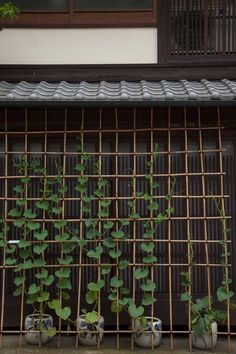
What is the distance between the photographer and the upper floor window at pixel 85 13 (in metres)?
7.37

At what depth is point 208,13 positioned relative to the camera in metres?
7.40

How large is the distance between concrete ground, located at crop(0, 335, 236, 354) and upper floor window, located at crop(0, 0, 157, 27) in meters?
4.30

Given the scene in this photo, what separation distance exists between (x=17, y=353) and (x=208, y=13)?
17.1 ft

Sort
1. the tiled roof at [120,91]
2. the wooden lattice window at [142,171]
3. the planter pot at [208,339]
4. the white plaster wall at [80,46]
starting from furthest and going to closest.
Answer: the white plaster wall at [80,46]
the wooden lattice window at [142,171]
the planter pot at [208,339]
the tiled roof at [120,91]

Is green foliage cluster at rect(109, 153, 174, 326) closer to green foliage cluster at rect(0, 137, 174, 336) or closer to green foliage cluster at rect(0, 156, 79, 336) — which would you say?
green foliage cluster at rect(0, 137, 174, 336)

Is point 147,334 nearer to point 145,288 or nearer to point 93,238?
point 145,288

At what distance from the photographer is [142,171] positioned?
6.97 metres

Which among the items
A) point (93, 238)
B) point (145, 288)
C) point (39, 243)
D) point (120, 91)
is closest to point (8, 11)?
point (120, 91)

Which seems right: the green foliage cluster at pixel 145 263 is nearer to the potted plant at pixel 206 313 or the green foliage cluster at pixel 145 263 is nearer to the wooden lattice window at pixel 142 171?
the wooden lattice window at pixel 142 171

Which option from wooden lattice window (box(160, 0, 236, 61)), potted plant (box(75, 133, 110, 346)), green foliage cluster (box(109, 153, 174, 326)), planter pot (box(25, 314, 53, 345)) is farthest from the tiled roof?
planter pot (box(25, 314, 53, 345))

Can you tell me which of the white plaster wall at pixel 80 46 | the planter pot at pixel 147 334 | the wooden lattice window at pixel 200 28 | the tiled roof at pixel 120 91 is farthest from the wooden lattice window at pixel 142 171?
the wooden lattice window at pixel 200 28

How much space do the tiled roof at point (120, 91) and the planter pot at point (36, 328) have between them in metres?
2.67

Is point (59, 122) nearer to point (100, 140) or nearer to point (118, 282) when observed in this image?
point (100, 140)

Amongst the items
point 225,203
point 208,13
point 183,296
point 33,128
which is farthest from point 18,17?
point 183,296
